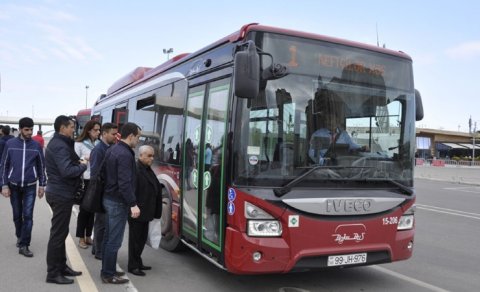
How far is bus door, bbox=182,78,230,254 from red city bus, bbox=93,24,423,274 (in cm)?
1

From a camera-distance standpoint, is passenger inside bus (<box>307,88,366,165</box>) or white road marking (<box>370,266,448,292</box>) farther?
white road marking (<box>370,266,448,292</box>)

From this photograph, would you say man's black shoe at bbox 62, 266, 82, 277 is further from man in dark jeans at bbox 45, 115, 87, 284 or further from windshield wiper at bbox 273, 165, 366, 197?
windshield wiper at bbox 273, 165, 366, 197

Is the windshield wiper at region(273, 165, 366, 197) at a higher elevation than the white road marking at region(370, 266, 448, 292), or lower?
higher

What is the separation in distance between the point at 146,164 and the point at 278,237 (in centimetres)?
201

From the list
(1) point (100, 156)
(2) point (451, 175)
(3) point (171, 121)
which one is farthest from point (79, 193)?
(2) point (451, 175)

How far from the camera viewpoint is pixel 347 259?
15.4 feet

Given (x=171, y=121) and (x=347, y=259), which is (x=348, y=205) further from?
(x=171, y=121)

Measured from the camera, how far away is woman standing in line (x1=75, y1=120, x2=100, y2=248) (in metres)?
6.70

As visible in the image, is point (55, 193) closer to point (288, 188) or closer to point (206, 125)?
point (206, 125)

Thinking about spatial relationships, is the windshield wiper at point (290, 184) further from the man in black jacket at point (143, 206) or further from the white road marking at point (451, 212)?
the white road marking at point (451, 212)

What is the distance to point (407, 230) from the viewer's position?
5152 millimetres

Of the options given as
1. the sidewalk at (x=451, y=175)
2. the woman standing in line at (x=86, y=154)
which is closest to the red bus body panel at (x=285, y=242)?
the woman standing in line at (x=86, y=154)

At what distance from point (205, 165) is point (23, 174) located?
2902 mm

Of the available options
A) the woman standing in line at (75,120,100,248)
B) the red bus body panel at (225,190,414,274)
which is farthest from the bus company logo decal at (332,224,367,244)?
the woman standing in line at (75,120,100,248)
